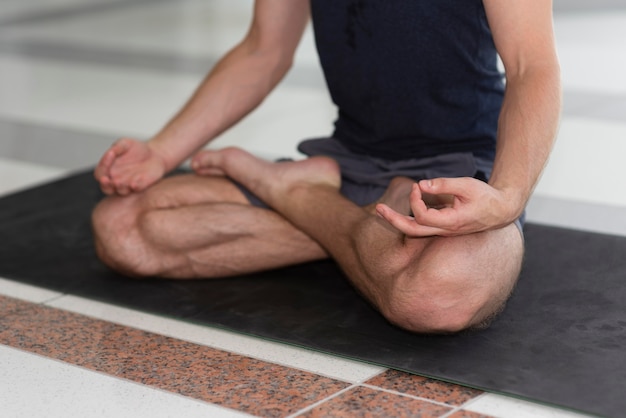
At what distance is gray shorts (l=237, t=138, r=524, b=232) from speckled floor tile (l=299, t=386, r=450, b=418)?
42 centimetres

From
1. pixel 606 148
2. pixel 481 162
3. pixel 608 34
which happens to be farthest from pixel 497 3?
pixel 608 34

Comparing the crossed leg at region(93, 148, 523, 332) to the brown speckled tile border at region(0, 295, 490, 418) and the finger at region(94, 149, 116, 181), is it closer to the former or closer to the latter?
the finger at region(94, 149, 116, 181)

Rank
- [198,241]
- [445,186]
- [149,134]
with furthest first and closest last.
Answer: [149,134], [198,241], [445,186]

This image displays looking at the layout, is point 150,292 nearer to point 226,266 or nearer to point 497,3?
point 226,266

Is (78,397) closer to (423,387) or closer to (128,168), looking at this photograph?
(423,387)

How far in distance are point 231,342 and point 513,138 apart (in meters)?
0.55

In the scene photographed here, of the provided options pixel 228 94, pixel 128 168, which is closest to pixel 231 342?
pixel 128 168

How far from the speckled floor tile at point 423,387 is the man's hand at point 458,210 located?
0.21 metres

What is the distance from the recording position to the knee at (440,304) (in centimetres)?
159

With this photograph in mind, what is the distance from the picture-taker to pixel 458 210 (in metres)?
1.48

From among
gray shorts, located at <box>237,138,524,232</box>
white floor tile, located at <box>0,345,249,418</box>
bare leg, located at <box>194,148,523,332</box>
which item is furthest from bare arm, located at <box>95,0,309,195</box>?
white floor tile, located at <box>0,345,249,418</box>

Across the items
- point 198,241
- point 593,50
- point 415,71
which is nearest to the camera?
point 415,71

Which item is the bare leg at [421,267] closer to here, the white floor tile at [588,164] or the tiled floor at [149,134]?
the tiled floor at [149,134]

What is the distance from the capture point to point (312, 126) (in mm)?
3355
